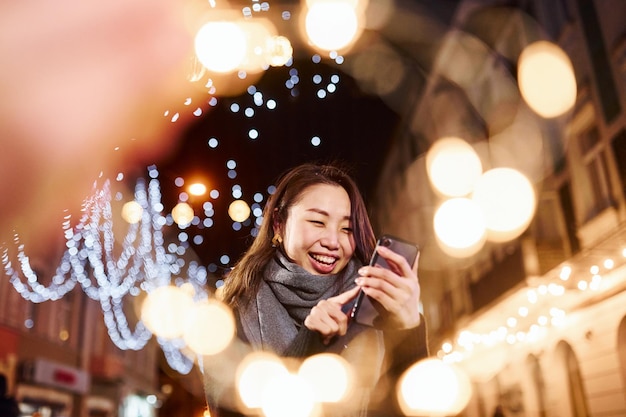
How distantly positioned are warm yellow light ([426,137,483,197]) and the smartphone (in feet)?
30.6

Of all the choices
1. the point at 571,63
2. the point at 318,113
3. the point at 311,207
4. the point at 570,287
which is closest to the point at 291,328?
the point at 311,207

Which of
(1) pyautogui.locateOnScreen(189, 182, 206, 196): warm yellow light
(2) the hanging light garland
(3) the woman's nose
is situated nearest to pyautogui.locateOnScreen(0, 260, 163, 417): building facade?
(2) the hanging light garland

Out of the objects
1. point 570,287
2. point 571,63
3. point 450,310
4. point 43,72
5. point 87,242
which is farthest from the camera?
point 450,310

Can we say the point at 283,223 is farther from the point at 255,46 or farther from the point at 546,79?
the point at 546,79

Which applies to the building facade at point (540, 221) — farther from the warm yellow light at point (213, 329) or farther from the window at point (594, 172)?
the warm yellow light at point (213, 329)

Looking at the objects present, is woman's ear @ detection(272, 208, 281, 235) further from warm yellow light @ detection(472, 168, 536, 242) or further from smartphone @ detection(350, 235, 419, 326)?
warm yellow light @ detection(472, 168, 536, 242)

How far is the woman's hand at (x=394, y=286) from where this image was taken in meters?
3.12

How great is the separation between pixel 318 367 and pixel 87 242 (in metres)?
10.9

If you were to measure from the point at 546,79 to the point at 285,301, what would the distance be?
30.0ft

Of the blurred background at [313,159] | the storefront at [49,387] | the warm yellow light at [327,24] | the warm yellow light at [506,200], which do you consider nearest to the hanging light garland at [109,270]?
the blurred background at [313,159]

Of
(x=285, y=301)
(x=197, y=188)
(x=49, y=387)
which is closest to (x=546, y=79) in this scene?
(x=197, y=188)

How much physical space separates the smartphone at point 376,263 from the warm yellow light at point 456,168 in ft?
30.6

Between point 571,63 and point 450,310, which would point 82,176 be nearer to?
point 571,63

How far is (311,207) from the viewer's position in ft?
11.6
